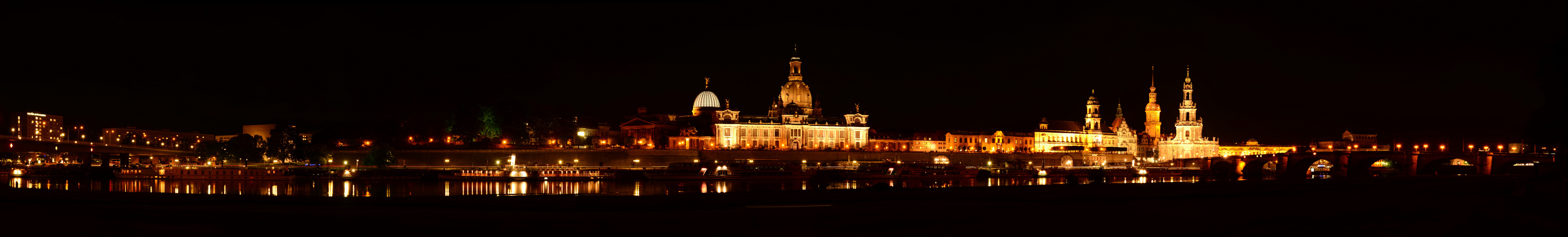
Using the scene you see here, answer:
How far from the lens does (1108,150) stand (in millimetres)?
124250

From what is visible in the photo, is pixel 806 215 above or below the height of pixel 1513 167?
above

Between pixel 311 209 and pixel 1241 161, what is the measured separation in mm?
78227

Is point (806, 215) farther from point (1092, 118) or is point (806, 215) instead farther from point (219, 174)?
point (1092, 118)

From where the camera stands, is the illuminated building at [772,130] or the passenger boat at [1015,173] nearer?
the passenger boat at [1015,173]

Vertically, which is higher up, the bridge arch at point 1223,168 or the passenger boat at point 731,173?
the passenger boat at point 731,173

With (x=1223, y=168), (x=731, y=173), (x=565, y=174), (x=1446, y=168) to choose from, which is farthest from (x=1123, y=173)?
(x=565, y=174)

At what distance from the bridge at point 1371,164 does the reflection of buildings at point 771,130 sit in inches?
1326

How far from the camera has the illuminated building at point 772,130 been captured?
352 ft

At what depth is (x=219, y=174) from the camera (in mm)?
61188

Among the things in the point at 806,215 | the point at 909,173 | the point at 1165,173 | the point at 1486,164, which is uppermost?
the point at 806,215

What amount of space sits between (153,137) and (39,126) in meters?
25.8

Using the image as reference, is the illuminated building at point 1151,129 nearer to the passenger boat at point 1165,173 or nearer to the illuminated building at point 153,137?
the passenger boat at point 1165,173

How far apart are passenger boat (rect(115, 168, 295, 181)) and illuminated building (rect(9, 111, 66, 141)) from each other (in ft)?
195

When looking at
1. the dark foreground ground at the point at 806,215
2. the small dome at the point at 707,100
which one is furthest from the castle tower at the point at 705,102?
the dark foreground ground at the point at 806,215
